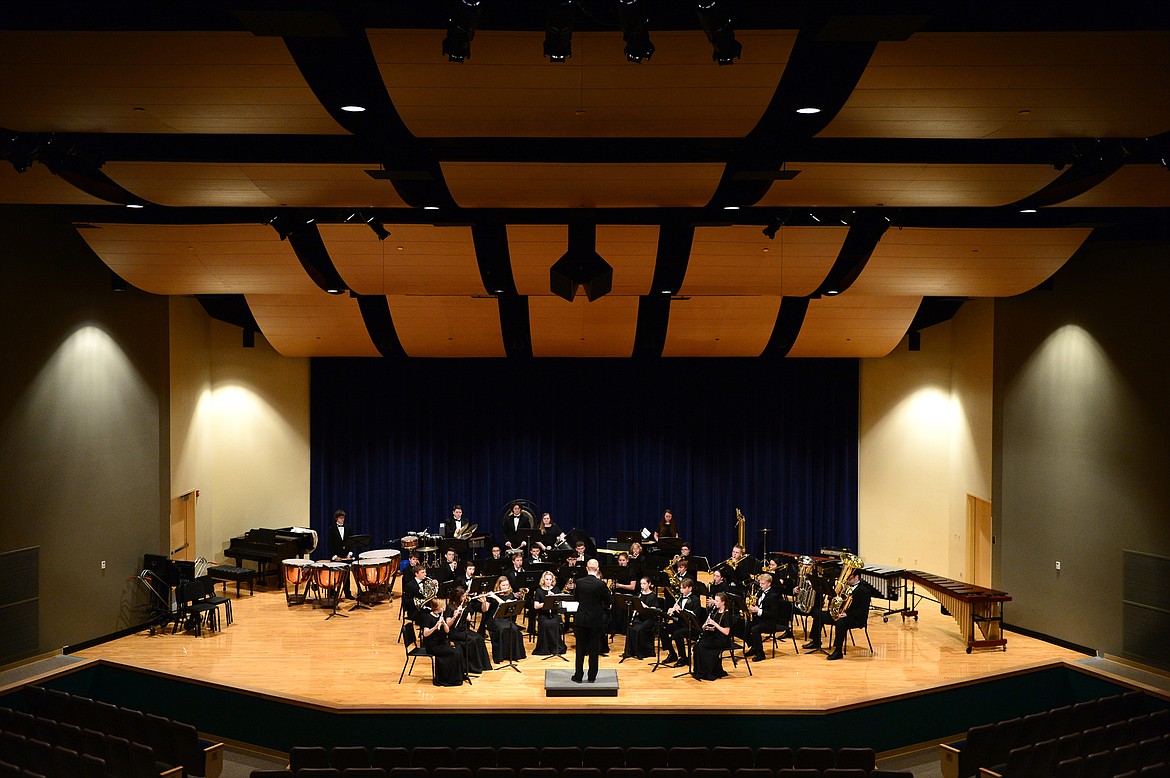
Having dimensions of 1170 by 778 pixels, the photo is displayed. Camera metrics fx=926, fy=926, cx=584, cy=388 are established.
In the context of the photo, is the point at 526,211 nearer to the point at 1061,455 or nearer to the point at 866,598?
the point at 866,598

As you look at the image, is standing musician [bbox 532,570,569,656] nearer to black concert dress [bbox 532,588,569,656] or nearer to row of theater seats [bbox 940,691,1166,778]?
black concert dress [bbox 532,588,569,656]

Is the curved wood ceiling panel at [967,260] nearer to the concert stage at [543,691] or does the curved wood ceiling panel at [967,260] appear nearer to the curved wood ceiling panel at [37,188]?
the concert stage at [543,691]

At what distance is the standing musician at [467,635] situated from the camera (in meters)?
10.8

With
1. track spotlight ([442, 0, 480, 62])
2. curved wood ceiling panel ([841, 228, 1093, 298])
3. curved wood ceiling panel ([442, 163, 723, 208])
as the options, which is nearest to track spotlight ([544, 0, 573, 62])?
track spotlight ([442, 0, 480, 62])

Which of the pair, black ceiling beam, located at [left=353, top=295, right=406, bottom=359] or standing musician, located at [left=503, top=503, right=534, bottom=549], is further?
black ceiling beam, located at [left=353, top=295, right=406, bottom=359]

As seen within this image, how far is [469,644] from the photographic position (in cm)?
1109

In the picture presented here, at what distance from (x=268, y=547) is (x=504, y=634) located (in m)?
5.97

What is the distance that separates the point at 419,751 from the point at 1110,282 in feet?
33.8

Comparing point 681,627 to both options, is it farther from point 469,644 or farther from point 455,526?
Result: point 455,526

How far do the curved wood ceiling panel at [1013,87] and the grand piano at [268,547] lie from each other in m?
11.6

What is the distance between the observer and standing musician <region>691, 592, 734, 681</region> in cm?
1083

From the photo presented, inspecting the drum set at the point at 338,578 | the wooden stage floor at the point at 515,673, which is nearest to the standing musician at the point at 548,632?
the wooden stage floor at the point at 515,673

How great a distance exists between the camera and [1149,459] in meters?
11.6

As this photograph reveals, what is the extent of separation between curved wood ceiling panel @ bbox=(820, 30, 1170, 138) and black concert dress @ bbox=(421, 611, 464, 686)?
22.1ft
